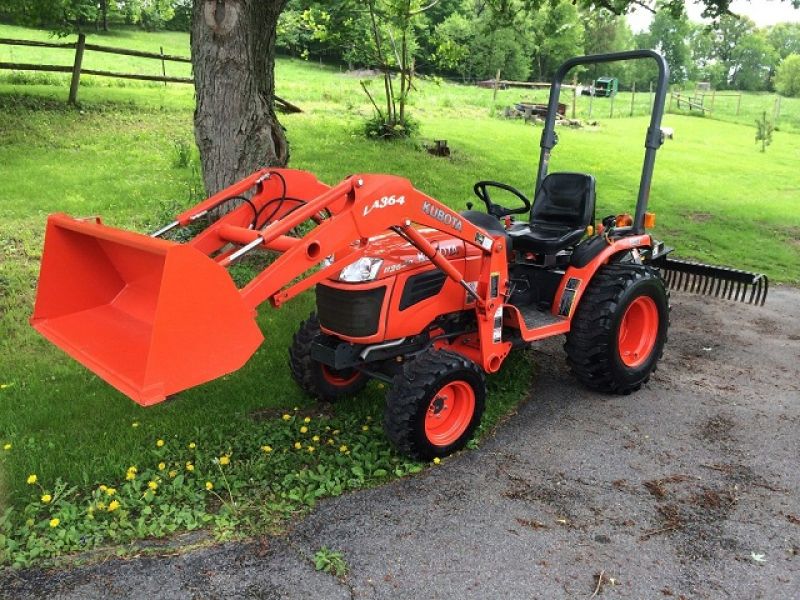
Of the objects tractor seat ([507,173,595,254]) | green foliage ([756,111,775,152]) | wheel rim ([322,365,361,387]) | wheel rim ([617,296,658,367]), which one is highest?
green foliage ([756,111,775,152])

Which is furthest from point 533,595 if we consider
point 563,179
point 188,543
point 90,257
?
point 563,179

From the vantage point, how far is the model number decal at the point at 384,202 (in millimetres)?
3453

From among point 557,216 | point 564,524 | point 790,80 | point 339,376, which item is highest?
point 790,80

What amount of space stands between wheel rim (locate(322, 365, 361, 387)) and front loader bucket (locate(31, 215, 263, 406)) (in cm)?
131

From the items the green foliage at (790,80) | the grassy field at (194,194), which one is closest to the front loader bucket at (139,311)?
the grassy field at (194,194)

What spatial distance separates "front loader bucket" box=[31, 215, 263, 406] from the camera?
9.19 feet

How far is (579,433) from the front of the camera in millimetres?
4449

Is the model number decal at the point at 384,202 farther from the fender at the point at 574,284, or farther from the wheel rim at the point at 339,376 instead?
the fender at the point at 574,284

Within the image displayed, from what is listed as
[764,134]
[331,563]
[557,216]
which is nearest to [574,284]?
[557,216]

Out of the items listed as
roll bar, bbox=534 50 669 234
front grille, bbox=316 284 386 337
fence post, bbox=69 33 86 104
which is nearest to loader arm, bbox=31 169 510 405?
front grille, bbox=316 284 386 337

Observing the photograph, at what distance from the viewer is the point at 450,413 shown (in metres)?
4.15

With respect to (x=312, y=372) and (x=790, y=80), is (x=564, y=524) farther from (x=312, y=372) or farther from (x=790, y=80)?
(x=790, y=80)

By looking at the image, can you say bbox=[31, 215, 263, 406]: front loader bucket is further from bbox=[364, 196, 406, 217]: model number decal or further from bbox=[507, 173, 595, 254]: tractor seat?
bbox=[507, 173, 595, 254]: tractor seat

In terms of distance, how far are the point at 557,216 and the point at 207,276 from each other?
10.4ft
